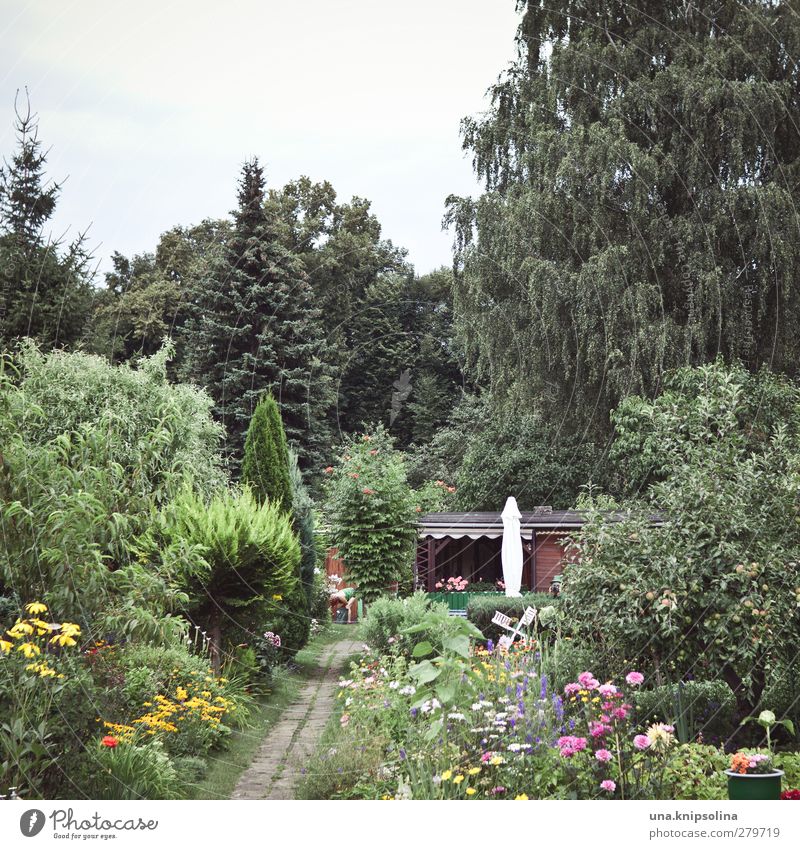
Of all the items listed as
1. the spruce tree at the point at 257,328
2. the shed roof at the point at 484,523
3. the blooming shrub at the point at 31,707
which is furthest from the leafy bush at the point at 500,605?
the blooming shrub at the point at 31,707

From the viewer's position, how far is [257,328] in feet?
11.4

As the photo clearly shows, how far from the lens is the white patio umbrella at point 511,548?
171 inches

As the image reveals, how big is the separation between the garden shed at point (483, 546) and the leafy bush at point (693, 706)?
3.39 feet

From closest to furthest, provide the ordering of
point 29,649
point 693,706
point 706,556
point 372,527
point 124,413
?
1. point 29,649
2. point 693,706
3. point 706,556
4. point 372,527
5. point 124,413

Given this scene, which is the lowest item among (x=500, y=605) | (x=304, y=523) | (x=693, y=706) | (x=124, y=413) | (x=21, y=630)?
(x=693, y=706)

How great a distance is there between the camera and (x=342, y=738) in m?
3.78

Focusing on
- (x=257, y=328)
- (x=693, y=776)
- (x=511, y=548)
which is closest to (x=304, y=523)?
(x=511, y=548)

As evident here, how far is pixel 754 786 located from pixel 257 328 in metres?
2.85

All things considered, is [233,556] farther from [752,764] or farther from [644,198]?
[644,198]

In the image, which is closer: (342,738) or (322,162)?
(342,738)

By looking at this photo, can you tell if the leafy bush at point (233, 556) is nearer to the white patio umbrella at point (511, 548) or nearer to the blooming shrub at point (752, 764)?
the white patio umbrella at point (511, 548)
